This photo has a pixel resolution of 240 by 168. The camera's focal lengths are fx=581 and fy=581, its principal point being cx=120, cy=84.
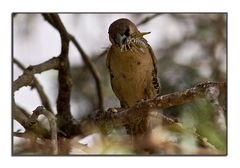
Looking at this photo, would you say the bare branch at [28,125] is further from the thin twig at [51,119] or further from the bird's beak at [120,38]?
the bird's beak at [120,38]

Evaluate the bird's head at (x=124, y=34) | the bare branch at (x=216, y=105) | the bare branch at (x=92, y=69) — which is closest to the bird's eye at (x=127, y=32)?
the bird's head at (x=124, y=34)

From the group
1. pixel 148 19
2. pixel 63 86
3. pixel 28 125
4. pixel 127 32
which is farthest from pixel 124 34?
pixel 28 125

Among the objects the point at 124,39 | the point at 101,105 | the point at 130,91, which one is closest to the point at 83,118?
the point at 101,105

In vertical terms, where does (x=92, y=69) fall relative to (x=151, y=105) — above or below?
above

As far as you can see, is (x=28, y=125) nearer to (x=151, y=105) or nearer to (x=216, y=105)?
(x=151, y=105)

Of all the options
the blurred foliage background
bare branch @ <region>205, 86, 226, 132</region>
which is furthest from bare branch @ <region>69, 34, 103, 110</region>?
bare branch @ <region>205, 86, 226, 132</region>

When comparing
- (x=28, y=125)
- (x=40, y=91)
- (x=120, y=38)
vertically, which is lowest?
(x=28, y=125)
